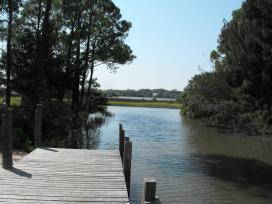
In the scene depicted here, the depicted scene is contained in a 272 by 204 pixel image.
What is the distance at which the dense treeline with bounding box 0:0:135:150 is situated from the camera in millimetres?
25958

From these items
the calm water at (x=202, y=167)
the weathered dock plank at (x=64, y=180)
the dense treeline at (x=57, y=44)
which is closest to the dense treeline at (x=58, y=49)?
the dense treeline at (x=57, y=44)

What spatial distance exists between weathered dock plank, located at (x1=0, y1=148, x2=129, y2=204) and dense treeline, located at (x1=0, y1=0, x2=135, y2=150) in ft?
27.9

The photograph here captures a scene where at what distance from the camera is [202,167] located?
1783cm

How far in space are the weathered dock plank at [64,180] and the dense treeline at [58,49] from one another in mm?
8495

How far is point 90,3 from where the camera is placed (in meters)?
39.9

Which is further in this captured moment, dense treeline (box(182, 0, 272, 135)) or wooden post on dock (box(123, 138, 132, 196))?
dense treeline (box(182, 0, 272, 135))

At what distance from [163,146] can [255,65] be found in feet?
34.3

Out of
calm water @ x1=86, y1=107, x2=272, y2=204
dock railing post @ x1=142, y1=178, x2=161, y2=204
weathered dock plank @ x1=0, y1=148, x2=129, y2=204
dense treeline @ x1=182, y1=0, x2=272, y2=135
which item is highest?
dense treeline @ x1=182, y1=0, x2=272, y2=135

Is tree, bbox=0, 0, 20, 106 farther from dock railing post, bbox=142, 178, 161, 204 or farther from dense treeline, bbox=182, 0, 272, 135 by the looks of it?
dock railing post, bbox=142, 178, 161, 204

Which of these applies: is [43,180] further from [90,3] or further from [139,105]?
[139,105]

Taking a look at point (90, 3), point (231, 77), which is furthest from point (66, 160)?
point (90, 3)

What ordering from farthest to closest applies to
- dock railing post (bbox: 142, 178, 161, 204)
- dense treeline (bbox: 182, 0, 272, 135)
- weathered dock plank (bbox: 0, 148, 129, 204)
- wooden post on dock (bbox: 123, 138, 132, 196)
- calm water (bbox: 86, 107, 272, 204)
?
dense treeline (bbox: 182, 0, 272, 135) < calm water (bbox: 86, 107, 272, 204) < wooden post on dock (bbox: 123, 138, 132, 196) < weathered dock plank (bbox: 0, 148, 129, 204) < dock railing post (bbox: 142, 178, 161, 204)

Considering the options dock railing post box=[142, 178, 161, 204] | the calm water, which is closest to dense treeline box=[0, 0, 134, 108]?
the calm water

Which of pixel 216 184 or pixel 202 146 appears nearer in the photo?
pixel 216 184
